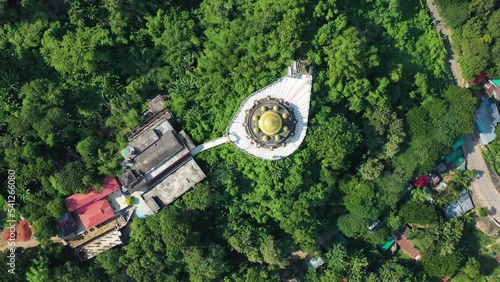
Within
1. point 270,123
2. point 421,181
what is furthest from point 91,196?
point 421,181

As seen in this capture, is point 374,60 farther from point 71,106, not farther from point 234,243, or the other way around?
point 71,106

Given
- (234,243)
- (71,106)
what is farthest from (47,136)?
(234,243)

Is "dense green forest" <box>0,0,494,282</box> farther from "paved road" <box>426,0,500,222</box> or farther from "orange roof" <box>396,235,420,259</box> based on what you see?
"paved road" <box>426,0,500,222</box>

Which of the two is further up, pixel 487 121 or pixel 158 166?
pixel 158 166

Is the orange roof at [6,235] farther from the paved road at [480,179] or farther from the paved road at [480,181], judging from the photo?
the paved road at [480,179]

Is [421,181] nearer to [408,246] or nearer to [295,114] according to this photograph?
[408,246]

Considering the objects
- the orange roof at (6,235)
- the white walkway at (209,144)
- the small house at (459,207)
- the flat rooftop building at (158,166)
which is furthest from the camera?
the small house at (459,207)

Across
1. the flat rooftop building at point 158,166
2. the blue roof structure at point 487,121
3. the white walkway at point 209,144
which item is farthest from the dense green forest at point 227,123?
the blue roof structure at point 487,121
